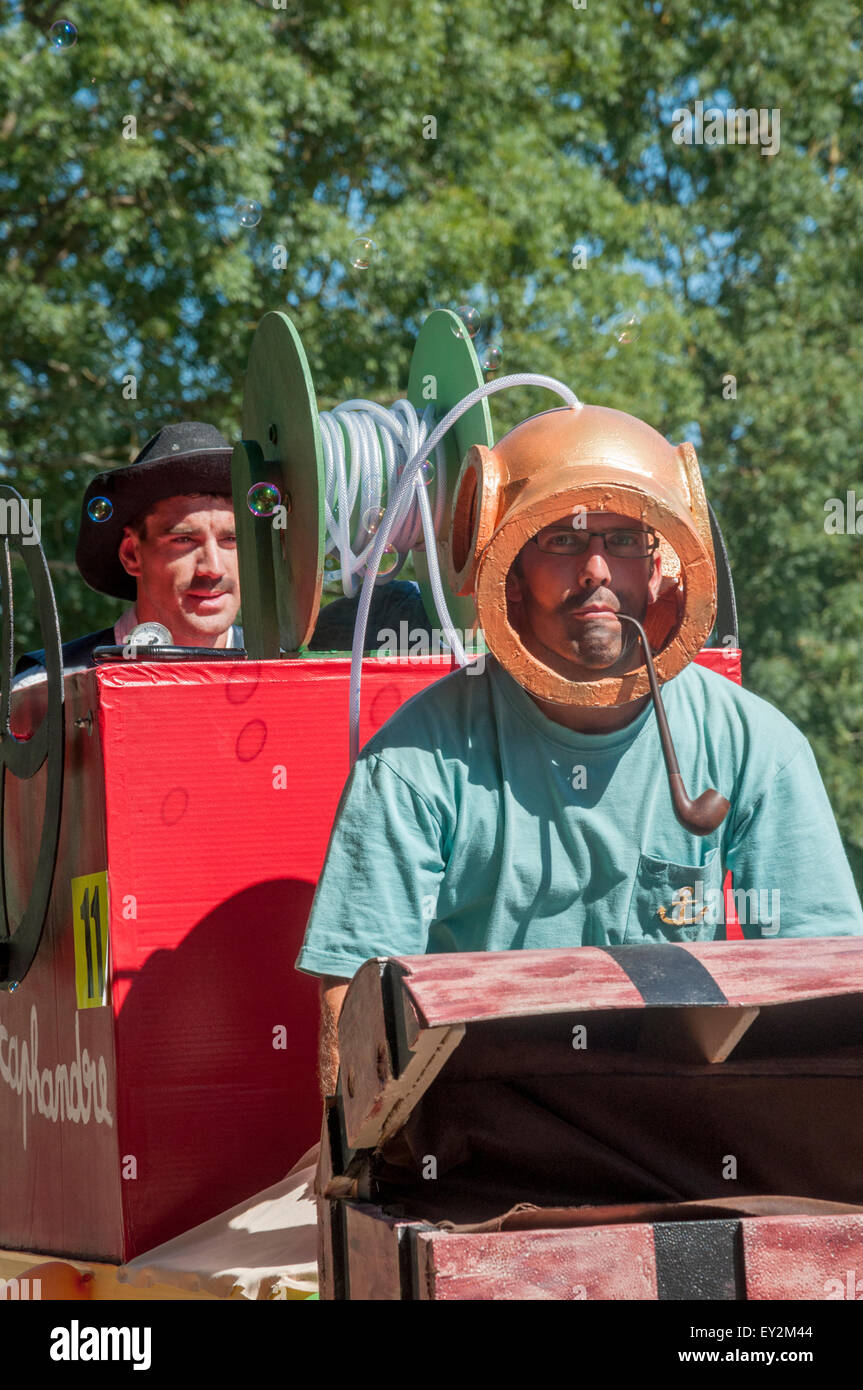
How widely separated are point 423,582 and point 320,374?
331 inches

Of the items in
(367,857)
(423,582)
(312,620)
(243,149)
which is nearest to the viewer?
(367,857)

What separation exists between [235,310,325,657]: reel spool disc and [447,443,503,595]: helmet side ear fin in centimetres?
45

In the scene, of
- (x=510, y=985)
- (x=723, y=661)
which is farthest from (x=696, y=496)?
(x=510, y=985)

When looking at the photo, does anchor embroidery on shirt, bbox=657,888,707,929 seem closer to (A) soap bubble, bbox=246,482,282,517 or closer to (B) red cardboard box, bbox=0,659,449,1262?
(B) red cardboard box, bbox=0,659,449,1262

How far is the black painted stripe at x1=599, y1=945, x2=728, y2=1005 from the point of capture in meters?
2.04

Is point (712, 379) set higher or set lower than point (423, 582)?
higher

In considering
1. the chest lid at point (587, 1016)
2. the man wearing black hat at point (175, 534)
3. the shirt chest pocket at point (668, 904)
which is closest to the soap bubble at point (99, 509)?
the man wearing black hat at point (175, 534)

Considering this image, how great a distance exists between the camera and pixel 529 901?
2768 mm

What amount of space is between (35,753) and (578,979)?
1.82 meters

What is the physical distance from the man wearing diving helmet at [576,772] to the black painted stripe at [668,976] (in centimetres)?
59

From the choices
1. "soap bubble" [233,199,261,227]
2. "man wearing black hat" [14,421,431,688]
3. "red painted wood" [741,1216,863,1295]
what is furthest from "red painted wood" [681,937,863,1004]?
"soap bubble" [233,199,261,227]

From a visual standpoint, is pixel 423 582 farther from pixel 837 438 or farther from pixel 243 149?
pixel 837 438

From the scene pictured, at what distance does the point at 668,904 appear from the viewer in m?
2.82
